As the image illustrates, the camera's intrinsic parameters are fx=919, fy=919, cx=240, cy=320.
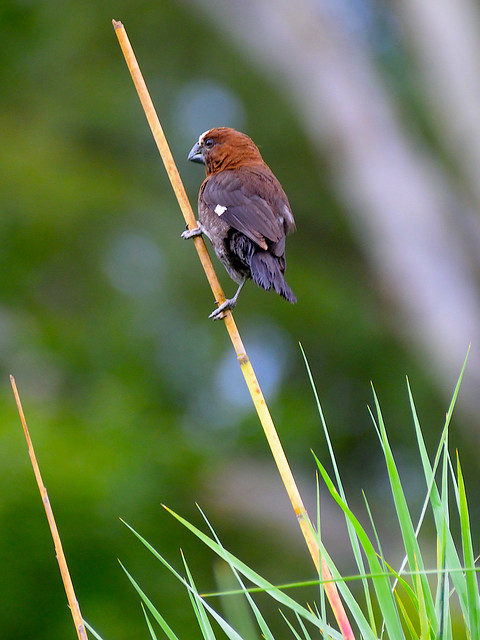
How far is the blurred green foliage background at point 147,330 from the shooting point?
7.59m

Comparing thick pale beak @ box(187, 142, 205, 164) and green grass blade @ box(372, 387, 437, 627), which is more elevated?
thick pale beak @ box(187, 142, 205, 164)

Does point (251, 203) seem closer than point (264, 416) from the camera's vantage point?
No

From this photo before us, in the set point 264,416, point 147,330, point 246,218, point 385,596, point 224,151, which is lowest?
point 147,330

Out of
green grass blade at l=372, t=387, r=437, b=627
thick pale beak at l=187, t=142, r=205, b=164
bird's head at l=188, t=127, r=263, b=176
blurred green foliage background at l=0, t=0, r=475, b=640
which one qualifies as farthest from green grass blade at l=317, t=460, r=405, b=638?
blurred green foliage background at l=0, t=0, r=475, b=640

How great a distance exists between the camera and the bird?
2.77m

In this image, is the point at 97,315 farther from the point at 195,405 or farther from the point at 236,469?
the point at 236,469

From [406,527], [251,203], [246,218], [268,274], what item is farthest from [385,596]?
[251,203]

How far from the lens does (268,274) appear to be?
2691mm

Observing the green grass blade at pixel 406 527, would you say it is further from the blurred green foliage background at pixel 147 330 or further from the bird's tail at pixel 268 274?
the blurred green foliage background at pixel 147 330

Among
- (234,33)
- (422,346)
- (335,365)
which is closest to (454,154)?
(422,346)

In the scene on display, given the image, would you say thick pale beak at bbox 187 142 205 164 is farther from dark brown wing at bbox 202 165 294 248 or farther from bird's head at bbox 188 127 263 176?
dark brown wing at bbox 202 165 294 248

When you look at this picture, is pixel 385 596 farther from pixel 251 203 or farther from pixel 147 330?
pixel 147 330

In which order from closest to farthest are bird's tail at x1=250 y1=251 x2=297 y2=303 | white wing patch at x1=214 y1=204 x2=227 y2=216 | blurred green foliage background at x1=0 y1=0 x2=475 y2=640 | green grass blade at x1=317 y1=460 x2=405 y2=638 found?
green grass blade at x1=317 y1=460 x2=405 y2=638, bird's tail at x1=250 y1=251 x2=297 y2=303, white wing patch at x1=214 y1=204 x2=227 y2=216, blurred green foliage background at x1=0 y1=0 x2=475 y2=640

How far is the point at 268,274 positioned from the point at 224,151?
35.5 inches
